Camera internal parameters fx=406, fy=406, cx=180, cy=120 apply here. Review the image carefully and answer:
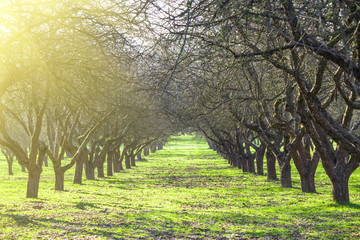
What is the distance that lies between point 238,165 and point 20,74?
29204 mm

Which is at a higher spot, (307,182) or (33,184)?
(33,184)

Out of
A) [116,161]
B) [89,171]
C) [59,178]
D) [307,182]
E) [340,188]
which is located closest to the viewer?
[340,188]

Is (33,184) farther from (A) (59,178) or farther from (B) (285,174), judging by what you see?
(B) (285,174)

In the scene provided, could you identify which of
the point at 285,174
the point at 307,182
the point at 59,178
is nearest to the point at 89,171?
the point at 59,178

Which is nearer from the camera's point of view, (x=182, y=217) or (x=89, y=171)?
(x=182, y=217)

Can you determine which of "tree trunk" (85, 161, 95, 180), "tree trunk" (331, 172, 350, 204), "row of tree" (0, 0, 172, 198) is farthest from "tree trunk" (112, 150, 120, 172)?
"tree trunk" (331, 172, 350, 204)

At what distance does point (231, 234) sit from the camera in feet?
33.6

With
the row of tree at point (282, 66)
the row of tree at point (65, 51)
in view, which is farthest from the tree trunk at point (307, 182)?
the row of tree at point (65, 51)

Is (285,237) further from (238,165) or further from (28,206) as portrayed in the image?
(238,165)

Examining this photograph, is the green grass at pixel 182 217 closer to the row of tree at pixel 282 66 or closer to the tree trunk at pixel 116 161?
the row of tree at pixel 282 66

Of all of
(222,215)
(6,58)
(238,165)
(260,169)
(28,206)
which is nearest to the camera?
(6,58)

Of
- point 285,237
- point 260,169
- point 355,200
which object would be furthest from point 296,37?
point 260,169

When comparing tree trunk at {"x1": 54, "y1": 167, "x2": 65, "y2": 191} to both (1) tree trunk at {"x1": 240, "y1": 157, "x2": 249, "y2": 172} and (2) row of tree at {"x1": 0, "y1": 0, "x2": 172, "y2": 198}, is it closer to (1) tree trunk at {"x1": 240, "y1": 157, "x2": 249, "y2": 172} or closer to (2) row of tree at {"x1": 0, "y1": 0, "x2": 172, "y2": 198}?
(2) row of tree at {"x1": 0, "y1": 0, "x2": 172, "y2": 198}

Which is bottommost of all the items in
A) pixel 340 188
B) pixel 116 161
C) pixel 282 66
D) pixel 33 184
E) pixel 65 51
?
pixel 340 188
